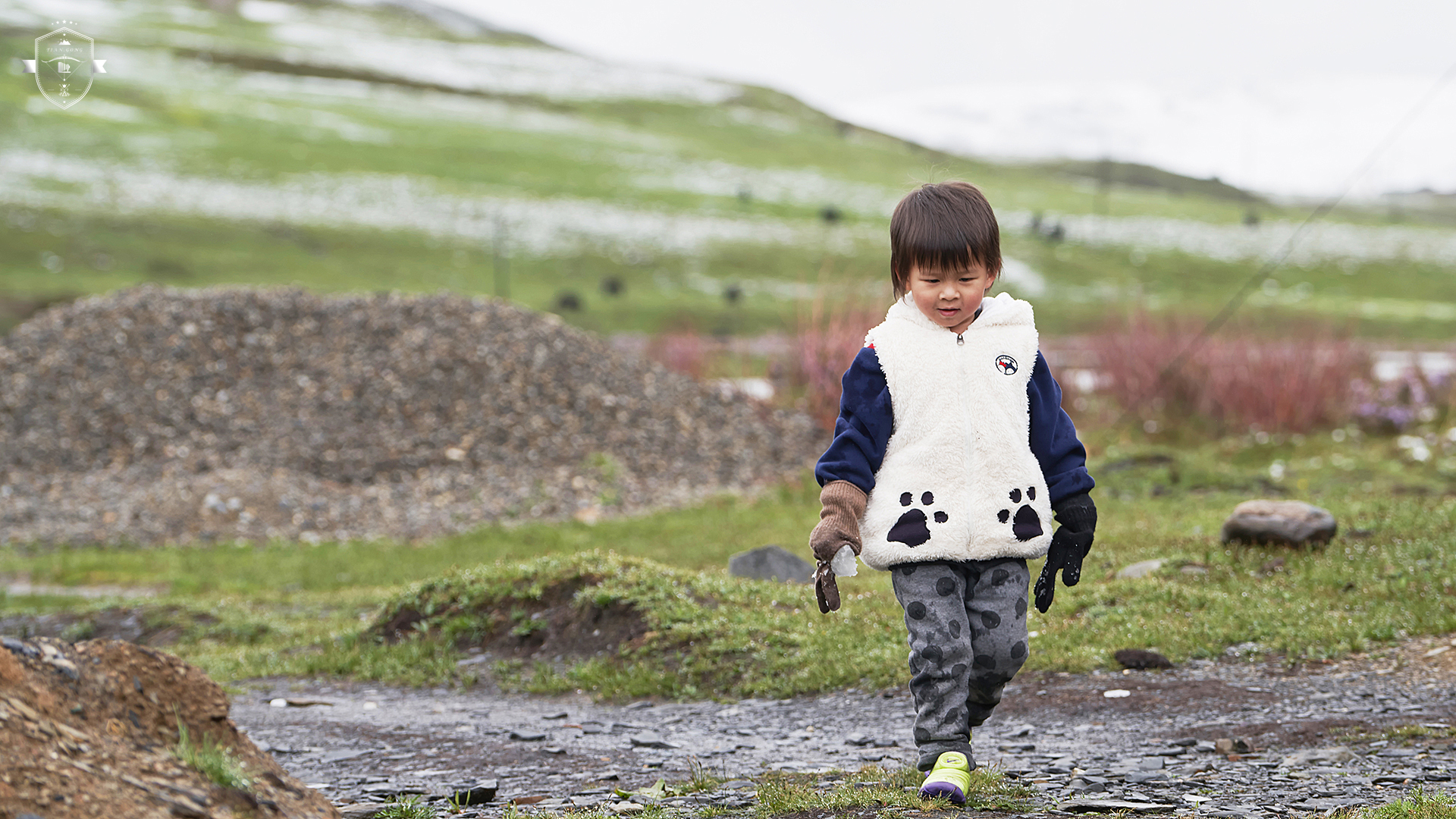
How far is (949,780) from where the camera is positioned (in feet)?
15.8

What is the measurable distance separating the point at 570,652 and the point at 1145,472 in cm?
1090

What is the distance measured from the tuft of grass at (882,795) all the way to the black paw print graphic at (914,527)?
3.30ft

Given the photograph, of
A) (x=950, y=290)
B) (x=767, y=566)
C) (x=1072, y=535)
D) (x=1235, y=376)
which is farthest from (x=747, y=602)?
(x=1235, y=376)

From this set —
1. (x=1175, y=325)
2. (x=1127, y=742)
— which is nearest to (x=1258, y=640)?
(x=1127, y=742)

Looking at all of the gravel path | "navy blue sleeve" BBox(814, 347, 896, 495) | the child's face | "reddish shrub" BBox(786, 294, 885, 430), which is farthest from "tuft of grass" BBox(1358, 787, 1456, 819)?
"reddish shrub" BBox(786, 294, 885, 430)

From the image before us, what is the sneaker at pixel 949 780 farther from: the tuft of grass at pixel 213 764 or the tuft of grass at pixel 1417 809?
the tuft of grass at pixel 213 764

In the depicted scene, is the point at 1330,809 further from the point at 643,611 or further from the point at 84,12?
the point at 84,12

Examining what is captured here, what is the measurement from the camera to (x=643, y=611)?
9.47 metres

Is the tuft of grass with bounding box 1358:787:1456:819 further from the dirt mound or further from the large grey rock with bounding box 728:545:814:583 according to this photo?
the large grey rock with bounding box 728:545:814:583

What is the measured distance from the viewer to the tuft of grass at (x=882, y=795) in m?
4.92

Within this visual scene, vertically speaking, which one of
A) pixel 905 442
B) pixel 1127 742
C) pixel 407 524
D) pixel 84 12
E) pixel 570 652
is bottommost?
pixel 407 524

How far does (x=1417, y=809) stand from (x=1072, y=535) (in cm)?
161

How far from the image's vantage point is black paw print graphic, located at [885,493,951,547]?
4.83 meters

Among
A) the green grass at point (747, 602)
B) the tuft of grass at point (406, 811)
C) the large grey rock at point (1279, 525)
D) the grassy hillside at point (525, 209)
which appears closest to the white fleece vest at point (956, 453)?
the tuft of grass at point (406, 811)
